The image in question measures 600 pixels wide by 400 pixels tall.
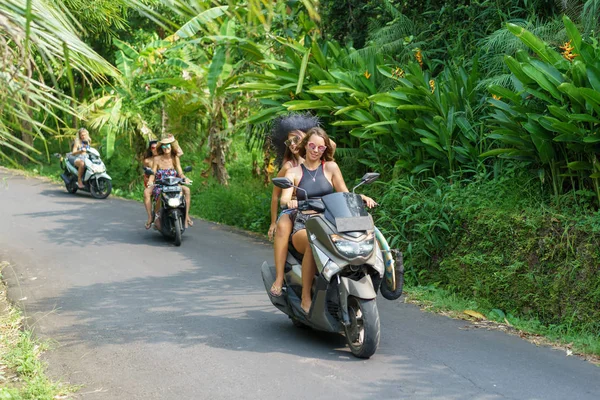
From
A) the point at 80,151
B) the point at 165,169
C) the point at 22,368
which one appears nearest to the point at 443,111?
the point at 165,169

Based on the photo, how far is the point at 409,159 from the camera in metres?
10.2

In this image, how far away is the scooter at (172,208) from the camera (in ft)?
40.7

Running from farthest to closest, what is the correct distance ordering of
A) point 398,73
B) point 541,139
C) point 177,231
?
point 177,231 < point 398,73 < point 541,139

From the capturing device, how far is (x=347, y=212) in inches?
246

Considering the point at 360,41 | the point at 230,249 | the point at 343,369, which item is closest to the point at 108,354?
the point at 343,369

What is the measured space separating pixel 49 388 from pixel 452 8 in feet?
26.9

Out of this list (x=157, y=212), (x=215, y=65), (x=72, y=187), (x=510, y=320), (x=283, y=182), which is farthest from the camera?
(x=72, y=187)

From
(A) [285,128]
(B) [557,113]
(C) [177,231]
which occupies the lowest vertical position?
(C) [177,231]

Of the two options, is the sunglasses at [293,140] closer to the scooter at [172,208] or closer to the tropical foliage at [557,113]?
the tropical foliage at [557,113]

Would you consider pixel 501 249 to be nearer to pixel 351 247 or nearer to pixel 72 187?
pixel 351 247

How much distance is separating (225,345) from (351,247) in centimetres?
148

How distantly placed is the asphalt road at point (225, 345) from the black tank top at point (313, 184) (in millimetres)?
1238

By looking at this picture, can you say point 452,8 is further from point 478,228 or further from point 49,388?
point 49,388

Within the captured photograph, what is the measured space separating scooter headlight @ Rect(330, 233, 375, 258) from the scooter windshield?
0.08 m
